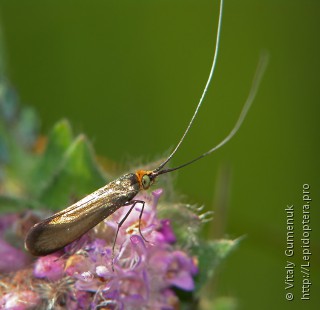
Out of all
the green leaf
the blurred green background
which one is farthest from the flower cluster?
the blurred green background

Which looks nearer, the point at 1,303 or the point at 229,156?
the point at 1,303

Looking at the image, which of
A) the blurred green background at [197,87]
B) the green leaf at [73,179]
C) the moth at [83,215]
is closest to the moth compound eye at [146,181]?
the moth at [83,215]

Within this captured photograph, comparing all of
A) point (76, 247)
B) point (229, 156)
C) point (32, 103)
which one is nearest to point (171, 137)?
point (229, 156)

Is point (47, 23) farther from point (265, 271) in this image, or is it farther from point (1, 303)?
point (1, 303)

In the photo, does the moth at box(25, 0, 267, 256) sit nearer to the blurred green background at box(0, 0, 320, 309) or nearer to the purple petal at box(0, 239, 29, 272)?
the purple petal at box(0, 239, 29, 272)

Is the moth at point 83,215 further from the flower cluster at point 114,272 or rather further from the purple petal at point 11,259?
the purple petal at point 11,259

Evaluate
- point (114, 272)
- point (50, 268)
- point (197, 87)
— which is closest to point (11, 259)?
point (50, 268)
